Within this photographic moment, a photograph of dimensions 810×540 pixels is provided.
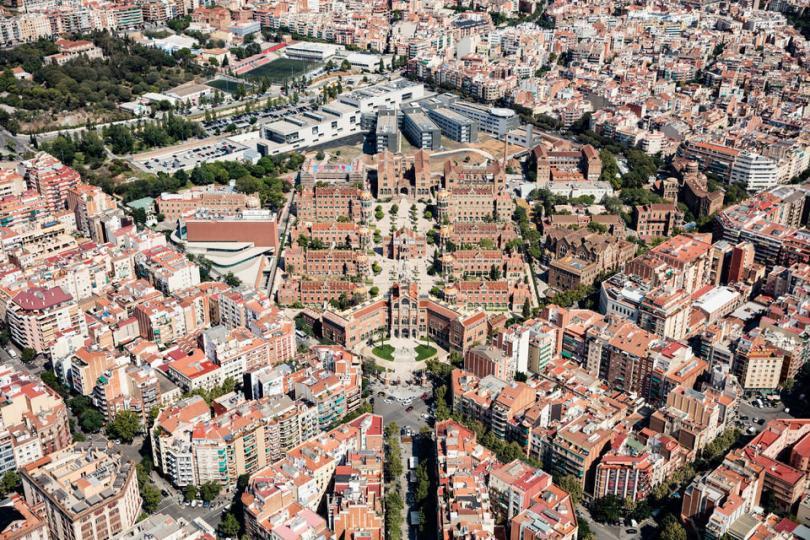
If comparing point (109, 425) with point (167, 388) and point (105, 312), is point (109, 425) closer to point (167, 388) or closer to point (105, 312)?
point (167, 388)

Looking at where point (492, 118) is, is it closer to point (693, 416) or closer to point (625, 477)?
point (693, 416)

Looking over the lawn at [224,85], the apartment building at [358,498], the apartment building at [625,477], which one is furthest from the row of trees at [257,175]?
the apartment building at [625,477]

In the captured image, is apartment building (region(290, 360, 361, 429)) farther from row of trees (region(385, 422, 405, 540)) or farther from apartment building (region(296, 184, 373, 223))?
apartment building (region(296, 184, 373, 223))

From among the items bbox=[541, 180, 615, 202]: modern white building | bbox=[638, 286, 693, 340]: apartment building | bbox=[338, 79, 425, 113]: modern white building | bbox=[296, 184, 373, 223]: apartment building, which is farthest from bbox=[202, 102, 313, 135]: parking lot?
bbox=[638, 286, 693, 340]: apartment building

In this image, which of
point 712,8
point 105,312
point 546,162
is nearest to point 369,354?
point 105,312

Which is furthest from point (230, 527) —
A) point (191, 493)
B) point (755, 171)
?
point (755, 171)

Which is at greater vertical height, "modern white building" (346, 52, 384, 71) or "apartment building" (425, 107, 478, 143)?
"modern white building" (346, 52, 384, 71)

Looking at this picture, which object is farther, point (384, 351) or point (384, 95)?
point (384, 95)
